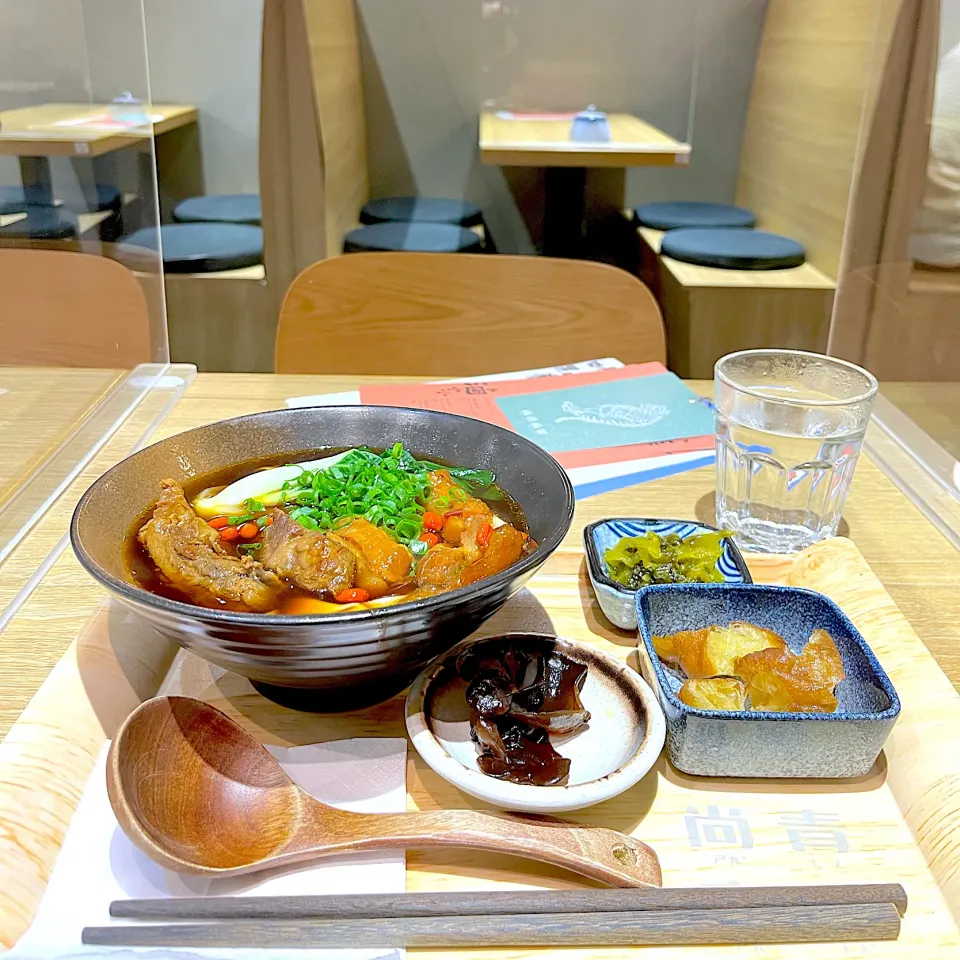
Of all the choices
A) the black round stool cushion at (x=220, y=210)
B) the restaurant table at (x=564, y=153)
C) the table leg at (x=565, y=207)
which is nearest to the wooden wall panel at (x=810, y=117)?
the restaurant table at (x=564, y=153)

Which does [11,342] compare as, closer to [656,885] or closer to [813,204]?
[656,885]

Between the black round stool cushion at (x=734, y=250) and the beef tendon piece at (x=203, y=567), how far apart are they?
102 inches

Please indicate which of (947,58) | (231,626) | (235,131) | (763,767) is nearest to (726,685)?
(763,767)

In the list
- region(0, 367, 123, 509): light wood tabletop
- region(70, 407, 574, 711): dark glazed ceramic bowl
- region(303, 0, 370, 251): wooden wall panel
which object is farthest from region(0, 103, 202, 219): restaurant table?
region(303, 0, 370, 251): wooden wall panel

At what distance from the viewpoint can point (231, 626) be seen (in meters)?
0.56

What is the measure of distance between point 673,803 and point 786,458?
19.7 inches

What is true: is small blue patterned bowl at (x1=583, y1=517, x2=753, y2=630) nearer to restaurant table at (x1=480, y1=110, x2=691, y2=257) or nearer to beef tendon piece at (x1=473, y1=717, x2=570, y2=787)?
beef tendon piece at (x1=473, y1=717, x2=570, y2=787)

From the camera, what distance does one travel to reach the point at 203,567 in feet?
2.39

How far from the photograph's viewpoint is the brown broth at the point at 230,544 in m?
0.70

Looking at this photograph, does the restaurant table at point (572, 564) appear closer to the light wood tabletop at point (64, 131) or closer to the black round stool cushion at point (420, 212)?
the light wood tabletop at point (64, 131)

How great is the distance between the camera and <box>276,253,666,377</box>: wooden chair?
1.77 metres

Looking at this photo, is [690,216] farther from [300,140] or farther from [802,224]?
[300,140]

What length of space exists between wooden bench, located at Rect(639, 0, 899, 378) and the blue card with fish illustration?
5.14ft

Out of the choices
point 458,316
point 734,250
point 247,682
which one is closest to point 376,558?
point 247,682
